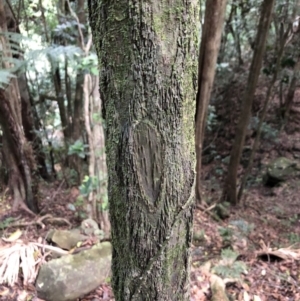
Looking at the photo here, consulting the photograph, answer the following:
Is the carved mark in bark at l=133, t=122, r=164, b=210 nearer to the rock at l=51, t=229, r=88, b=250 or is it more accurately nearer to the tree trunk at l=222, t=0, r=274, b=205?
the rock at l=51, t=229, r=88, b=250

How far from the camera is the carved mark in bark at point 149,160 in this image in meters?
1.15

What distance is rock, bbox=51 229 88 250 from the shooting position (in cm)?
349

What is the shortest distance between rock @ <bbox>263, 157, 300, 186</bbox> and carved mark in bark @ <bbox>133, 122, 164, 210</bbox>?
7.38 meters

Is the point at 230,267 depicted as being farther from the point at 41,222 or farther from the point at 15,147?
the point at 15,147

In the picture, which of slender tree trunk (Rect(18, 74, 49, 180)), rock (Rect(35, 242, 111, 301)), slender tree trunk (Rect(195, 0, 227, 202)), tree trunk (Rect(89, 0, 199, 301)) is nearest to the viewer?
tree trunk (Rect(89, 0, 199, 301))

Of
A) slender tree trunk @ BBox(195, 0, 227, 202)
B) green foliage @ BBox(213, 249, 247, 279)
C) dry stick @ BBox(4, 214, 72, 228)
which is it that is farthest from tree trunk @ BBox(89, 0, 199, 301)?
slender tree trunk @ BBox(195, 0, 227, 202)

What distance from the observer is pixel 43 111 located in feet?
23.0

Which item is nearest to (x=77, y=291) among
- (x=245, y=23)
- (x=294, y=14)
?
(x=294, y=14)

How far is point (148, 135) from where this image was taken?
1148mm

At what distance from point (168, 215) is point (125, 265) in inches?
12.0

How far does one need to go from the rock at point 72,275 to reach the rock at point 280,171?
5.87 meters

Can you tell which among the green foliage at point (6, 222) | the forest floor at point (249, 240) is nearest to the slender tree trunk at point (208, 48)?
the forest floor at point (249, 240)

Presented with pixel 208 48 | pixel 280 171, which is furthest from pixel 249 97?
pixel 280 171

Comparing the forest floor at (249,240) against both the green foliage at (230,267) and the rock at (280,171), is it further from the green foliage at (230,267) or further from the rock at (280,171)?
the rock at (280,171)
